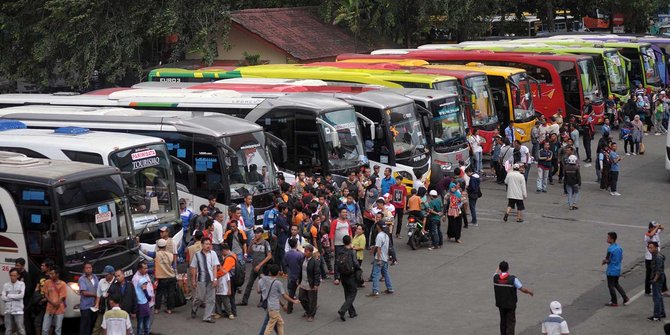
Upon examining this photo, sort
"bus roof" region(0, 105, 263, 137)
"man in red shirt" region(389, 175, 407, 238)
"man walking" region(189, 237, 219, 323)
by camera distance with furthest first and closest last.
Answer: "man in red shirt" region(389, 175, 407, 238), "bus roof" region(0, 105, 263, 137), "man walking" region(189, 237, 219, 323)

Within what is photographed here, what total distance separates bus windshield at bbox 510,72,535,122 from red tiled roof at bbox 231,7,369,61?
1070cm

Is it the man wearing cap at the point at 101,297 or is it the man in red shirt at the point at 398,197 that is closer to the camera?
the man wearing cap at the point at 101,297

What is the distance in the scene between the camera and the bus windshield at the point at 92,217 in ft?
56.4

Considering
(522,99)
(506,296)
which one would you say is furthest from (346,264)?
(522,99)

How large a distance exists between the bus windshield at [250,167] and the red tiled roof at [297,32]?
19986 millimetres

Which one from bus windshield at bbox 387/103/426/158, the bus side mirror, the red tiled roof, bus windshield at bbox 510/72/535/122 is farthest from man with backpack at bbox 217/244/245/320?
the red tiled roof

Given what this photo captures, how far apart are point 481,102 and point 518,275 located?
41.4 ft

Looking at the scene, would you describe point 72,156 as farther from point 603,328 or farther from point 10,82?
point 10,82

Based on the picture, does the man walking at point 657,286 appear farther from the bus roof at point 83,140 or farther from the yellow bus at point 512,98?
the yellow bus at point 512,98

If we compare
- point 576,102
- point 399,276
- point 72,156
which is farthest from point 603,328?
point 576,102

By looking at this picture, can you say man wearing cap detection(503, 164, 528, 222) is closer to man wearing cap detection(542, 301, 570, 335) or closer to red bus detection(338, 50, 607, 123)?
man wearing cap detection(542, 301, 570, 335)

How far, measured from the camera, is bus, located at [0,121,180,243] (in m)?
20.1

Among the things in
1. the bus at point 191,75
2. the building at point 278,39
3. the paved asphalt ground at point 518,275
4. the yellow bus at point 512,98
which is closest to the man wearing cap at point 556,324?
the paved asphalt ground at point 518,275

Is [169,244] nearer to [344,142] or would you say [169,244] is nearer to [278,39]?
[344,142]
